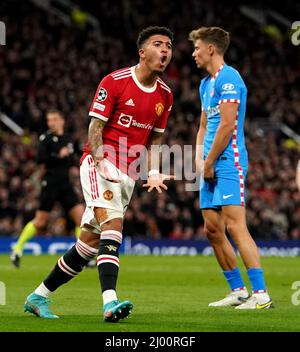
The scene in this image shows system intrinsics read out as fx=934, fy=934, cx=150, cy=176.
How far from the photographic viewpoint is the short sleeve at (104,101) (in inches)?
312

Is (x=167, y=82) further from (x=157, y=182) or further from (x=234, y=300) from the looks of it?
(x=157, y=182)

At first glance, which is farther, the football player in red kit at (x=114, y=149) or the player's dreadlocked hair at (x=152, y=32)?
the player's dreadlocked hair at (x=152, y=32)

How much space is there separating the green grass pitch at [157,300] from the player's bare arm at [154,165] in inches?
45.2

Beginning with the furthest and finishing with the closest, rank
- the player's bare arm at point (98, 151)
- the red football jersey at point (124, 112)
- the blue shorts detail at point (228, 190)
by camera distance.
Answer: the blue shorts detail at point (228, 190), the red football jersey at point (124, 112), the player's bare arm at point (98, 151)

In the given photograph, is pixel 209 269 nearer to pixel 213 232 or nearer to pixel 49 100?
pixel 213 232

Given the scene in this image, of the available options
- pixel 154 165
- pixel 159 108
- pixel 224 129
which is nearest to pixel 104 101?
pixel 159 108

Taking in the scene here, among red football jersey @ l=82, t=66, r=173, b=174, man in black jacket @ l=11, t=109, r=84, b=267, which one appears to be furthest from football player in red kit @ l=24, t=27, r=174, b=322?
man in black jacket @ l=11, t=109, r=84, b=267

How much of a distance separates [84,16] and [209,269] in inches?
729

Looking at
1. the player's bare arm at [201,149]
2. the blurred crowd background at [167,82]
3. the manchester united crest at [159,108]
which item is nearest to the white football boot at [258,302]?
the player's bare arm at [201,149]

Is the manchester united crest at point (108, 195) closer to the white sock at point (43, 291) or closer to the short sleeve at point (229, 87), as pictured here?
the white sock at point (43, 291)

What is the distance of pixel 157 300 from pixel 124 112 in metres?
2.69

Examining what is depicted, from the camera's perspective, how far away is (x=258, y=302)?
8953 mm

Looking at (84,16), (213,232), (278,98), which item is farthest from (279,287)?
(84,16)

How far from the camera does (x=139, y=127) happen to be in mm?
8180
